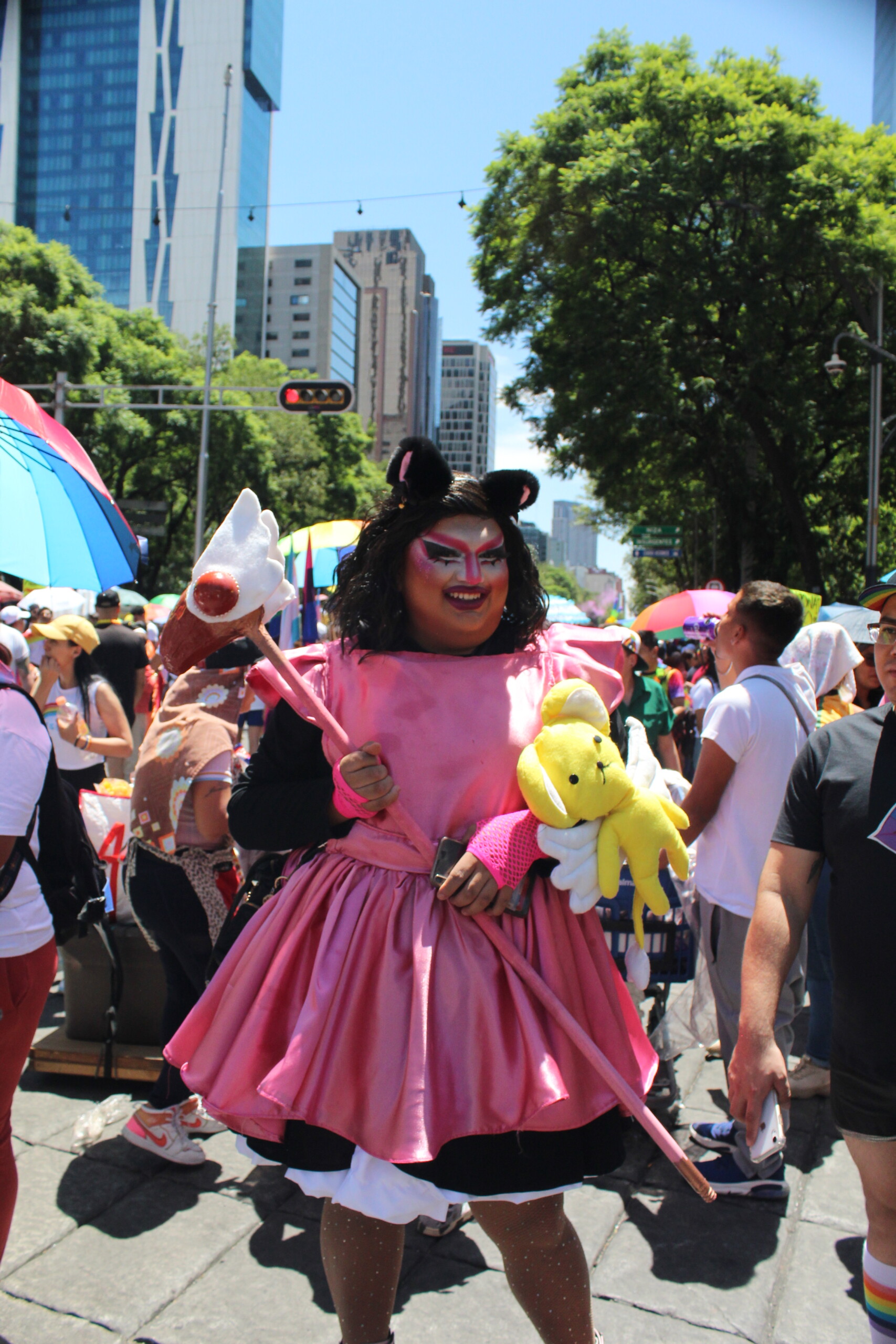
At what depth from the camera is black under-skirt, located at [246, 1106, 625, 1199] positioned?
1.69m

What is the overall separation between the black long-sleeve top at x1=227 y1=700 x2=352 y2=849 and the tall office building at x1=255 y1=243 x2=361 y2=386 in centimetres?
11802

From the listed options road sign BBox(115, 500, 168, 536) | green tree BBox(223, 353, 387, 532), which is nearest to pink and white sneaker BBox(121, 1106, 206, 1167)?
road sign BBox(115, 500, 168, 536)

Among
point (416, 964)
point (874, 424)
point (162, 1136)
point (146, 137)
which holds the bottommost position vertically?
point (162, 1136)

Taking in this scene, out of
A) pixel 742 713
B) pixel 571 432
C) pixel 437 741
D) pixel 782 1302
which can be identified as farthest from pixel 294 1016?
pixel 571 432

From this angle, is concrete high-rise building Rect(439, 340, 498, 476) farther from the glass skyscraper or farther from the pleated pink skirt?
the pleated pink skirt

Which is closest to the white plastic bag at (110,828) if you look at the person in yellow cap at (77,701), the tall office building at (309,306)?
the person in yellow cap at (77,701)

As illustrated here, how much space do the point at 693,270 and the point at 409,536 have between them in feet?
62.5

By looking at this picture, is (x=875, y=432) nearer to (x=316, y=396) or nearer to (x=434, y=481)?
(x=316, y=396)

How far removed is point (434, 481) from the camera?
2.09 m

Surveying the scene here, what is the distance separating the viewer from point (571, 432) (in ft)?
69.6

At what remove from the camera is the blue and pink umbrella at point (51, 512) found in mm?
2203

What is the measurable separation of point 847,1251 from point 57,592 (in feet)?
21.3

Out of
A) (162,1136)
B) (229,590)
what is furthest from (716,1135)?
(229,590)

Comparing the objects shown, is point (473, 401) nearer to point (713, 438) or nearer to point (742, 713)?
point (713, 438)
